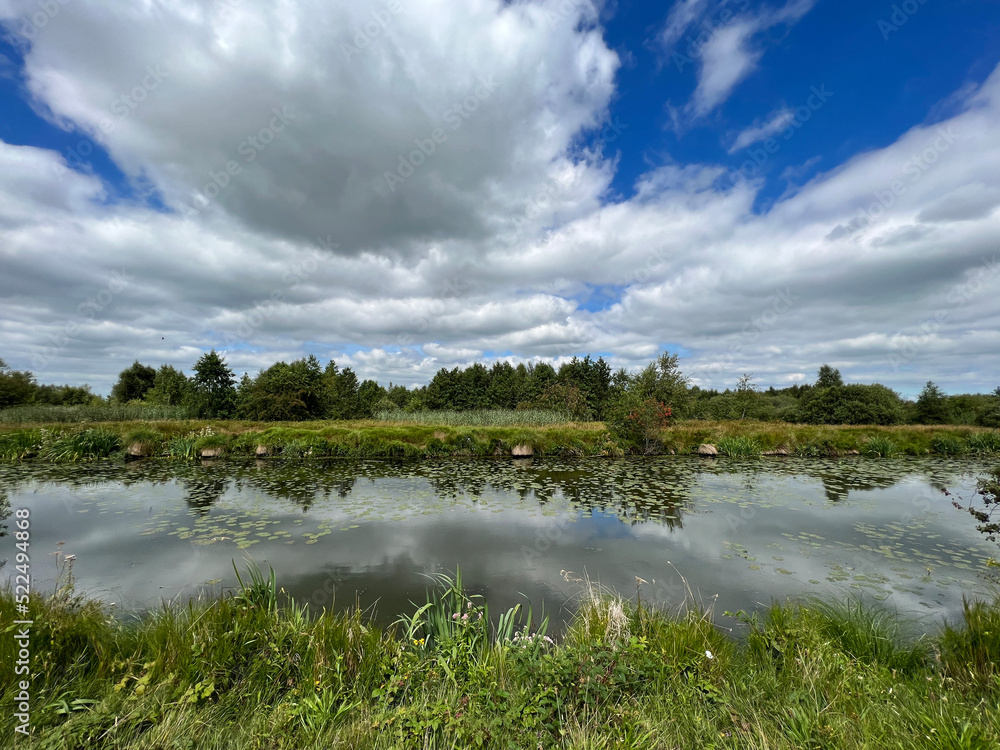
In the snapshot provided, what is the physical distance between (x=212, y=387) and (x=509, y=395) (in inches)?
1217

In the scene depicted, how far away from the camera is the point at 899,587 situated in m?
4.95

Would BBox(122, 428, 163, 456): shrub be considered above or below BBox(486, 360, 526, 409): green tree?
below

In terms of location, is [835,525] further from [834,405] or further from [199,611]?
[834,405]

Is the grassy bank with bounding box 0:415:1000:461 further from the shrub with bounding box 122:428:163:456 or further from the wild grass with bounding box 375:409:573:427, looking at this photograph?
the wild grass with bounding box 375:409:573:427

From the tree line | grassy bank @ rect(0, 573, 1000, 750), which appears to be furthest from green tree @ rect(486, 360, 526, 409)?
grassy bank @ rect(0, 573, 1000, 750)

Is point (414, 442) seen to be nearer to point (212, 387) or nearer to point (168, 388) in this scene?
point (212, 387)

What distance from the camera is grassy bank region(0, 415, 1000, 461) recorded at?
1499 cm

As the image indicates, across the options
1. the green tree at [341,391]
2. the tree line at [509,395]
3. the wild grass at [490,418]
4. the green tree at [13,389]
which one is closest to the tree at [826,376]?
the tree line at [509,395]

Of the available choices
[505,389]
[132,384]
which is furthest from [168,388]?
[505,389]

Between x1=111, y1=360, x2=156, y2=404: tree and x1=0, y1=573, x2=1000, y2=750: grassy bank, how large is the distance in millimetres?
57748

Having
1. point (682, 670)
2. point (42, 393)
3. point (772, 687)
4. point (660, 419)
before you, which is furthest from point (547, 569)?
point (42, 393)

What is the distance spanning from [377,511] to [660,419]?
13.3m

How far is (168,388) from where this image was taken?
136 ft

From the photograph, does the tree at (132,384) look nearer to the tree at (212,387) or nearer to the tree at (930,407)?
the tree at (212,387)
